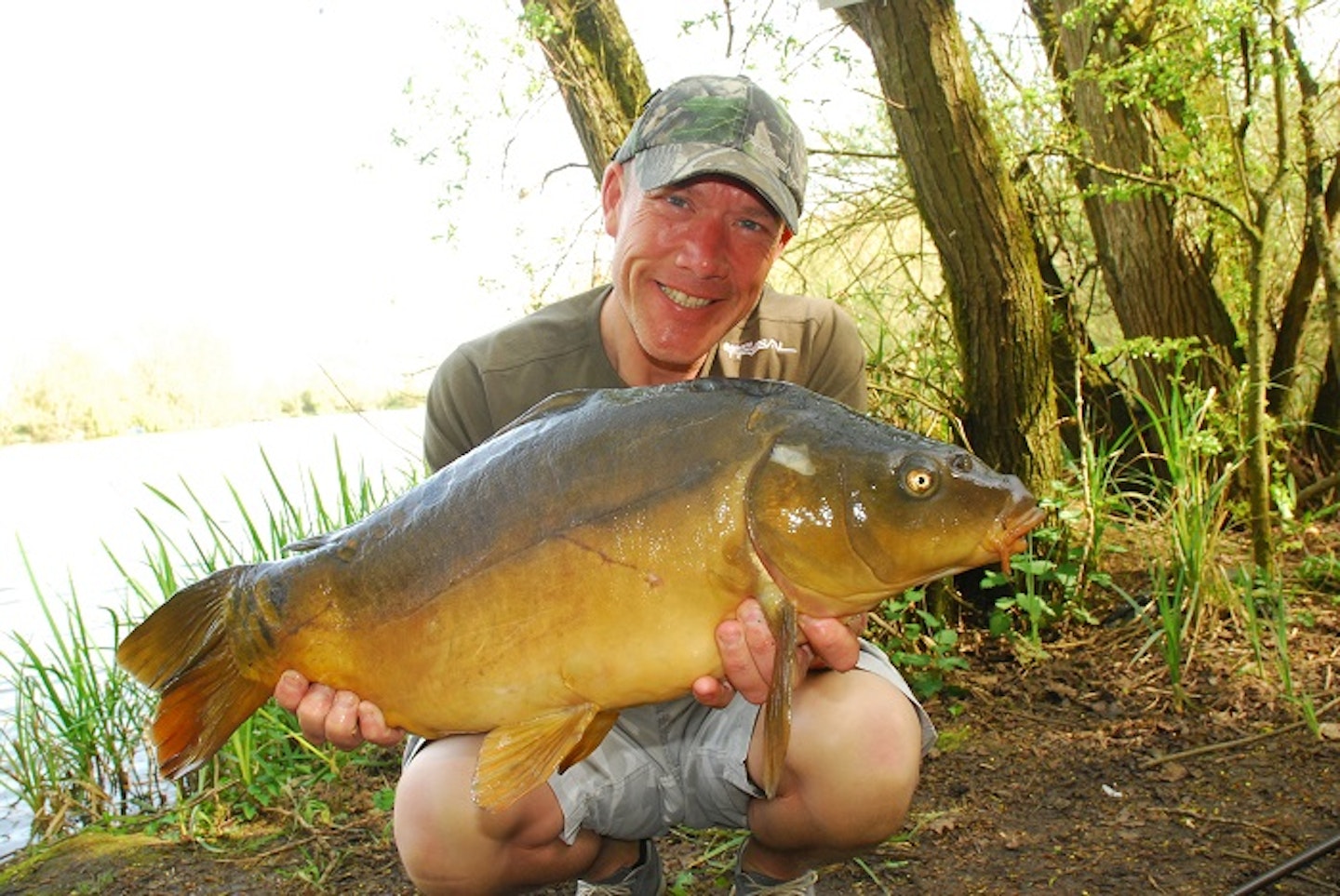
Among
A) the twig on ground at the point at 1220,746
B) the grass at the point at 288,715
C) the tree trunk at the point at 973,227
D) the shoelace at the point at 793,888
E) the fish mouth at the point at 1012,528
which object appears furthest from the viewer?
the tree trunk at the point at 973,227

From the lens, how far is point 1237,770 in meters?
2.32

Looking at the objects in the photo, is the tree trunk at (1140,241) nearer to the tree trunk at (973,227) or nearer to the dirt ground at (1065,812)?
the tree trunk at (973,227)

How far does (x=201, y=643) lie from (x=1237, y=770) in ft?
7.01

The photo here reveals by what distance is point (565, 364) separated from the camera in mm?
2070

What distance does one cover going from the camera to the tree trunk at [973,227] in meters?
3.07

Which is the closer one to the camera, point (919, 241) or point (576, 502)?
point (576, 502)

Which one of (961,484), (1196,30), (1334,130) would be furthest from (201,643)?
(1334,130)

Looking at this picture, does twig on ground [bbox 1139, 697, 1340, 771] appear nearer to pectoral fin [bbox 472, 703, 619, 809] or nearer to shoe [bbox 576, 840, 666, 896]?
shoe [bbox 576, 840, 666, 896]

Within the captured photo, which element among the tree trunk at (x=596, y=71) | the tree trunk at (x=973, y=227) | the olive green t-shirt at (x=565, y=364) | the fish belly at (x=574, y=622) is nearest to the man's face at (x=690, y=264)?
the olive green t-shirt at (x=565, y=364)

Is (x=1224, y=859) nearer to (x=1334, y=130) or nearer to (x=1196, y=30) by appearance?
(x=1196, y=30)

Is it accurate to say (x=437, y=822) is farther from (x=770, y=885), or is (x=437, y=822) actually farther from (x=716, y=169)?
(x=716, y=169)

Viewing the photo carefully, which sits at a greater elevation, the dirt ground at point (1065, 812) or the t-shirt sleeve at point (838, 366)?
the t-shirt sleeve at point (838, 366)

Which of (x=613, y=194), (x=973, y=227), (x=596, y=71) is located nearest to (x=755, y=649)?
(x=613, y=194)

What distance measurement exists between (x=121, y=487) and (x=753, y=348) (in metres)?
9.91
